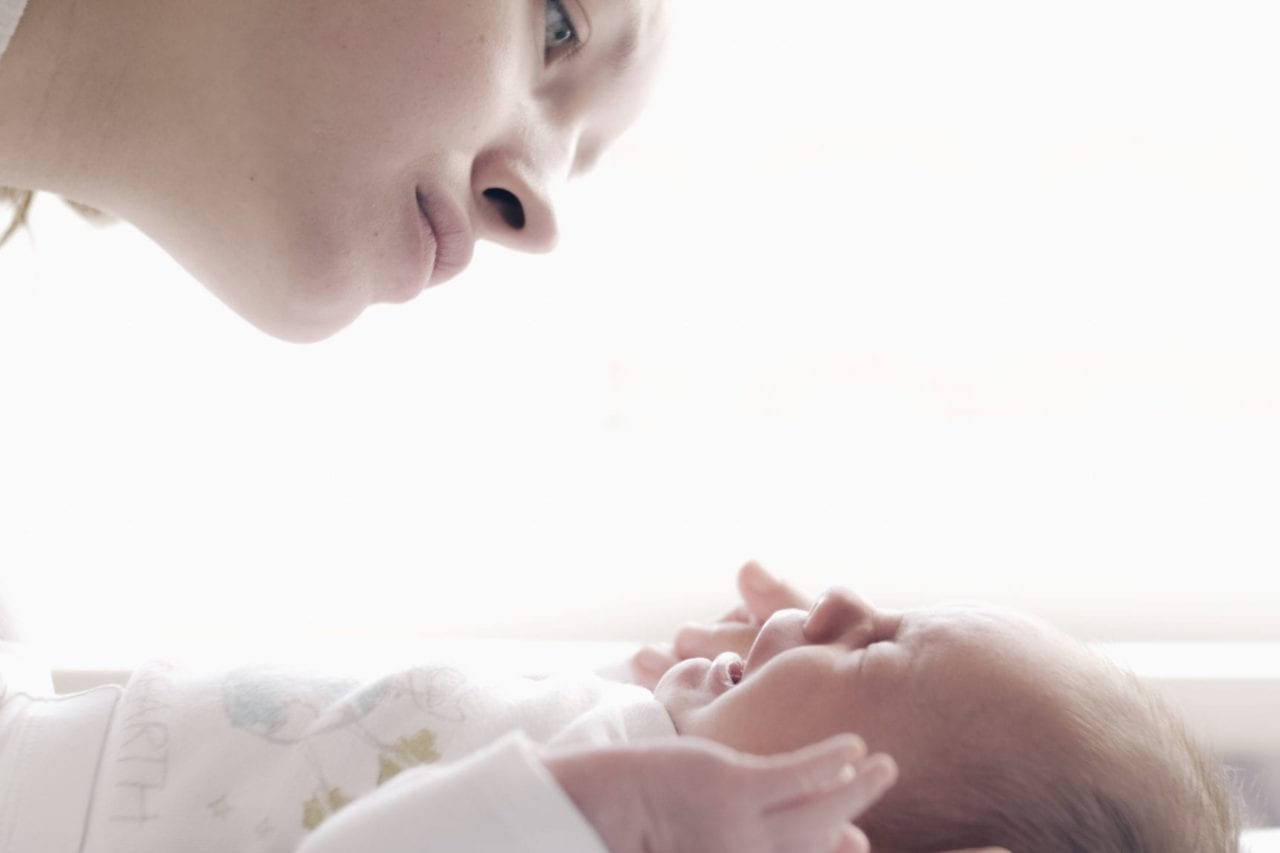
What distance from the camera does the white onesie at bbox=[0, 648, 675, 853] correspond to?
867 millimetres

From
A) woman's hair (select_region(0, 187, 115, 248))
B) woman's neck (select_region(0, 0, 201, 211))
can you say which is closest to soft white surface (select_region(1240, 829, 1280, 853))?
woman's neck (select_region(0, 0, 201, 211))

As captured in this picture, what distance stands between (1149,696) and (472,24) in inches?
27.2

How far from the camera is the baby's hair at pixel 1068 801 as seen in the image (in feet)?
2.71

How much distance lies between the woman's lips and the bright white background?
1.78 ft

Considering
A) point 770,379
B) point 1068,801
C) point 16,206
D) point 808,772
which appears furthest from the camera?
point 770,379

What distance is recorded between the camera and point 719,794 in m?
0.65

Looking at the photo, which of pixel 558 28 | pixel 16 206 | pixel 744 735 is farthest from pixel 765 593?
pixel 16 206

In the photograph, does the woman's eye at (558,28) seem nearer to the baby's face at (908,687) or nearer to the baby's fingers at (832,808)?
the baby's face at (908,687)

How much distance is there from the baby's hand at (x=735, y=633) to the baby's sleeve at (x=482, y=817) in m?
0.45

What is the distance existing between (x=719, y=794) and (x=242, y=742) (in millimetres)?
Answer: 416

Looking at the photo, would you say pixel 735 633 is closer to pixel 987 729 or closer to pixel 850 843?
pixel 987 729

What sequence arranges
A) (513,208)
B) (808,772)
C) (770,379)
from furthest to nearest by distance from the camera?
(770,379) → (513,208) → (808,772)

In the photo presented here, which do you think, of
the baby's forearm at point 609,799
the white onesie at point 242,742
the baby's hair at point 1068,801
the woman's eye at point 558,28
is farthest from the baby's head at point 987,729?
the woman's eye at point 558,28

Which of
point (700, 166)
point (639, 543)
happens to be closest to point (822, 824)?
point (639, 543)
